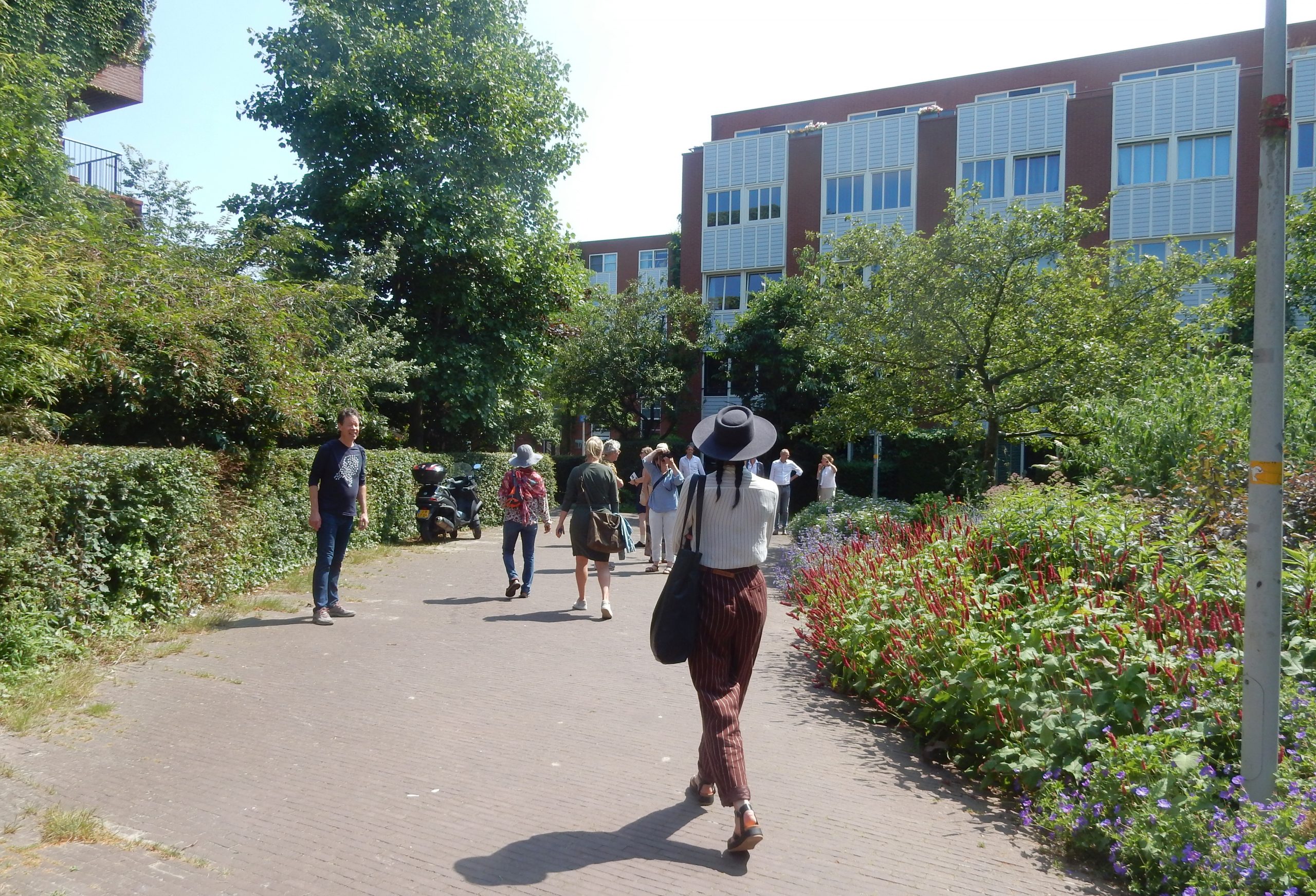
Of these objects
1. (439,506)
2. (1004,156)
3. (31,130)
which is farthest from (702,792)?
(1004,156)

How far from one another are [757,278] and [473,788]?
119 ft

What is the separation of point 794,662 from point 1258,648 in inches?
163

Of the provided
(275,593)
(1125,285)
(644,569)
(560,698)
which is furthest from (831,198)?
(560,698)

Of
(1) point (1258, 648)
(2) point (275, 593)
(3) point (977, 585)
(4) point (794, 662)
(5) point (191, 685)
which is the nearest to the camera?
(1) point (1258, 648)

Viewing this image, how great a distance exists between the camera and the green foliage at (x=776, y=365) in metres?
33.9

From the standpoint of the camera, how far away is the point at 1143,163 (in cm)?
3297

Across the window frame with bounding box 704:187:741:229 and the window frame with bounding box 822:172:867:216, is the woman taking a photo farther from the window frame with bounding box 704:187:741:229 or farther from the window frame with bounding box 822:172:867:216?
the window frame with bounding box 704:187:741:229

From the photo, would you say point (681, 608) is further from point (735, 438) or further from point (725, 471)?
point (735, 438)

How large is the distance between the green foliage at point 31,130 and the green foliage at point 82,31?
3.18 feet

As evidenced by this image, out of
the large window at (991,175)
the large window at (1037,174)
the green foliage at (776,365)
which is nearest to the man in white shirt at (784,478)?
the green foliage at (776,365)

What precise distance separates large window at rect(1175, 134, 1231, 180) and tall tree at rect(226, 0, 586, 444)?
22322mm

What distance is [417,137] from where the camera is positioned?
1977 centimetres

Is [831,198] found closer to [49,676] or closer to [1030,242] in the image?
[1030,242]

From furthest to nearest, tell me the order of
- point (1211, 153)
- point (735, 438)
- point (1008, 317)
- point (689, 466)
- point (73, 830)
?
1. point (1211, 153)
2. point (1008, 317)
3. point (689, 466)
4. point (735, 438)
5. point (73, 830)
